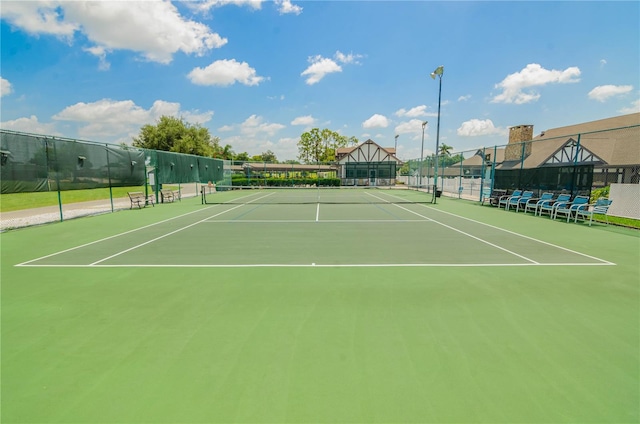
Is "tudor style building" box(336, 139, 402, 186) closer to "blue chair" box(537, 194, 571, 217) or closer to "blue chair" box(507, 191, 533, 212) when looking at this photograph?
"blue chair" box(507, 191, 533, 212)

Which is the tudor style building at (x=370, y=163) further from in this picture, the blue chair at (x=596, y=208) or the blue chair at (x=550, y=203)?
the blue chair at (x=596, y=208)

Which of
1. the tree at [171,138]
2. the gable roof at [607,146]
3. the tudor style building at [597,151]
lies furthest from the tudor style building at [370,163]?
the tree at [171,138]

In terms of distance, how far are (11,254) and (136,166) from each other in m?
10.8

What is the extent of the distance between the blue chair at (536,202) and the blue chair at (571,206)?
0.76m

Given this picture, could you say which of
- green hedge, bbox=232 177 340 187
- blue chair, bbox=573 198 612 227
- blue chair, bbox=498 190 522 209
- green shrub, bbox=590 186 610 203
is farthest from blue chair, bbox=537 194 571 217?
green hedge, bbox=232 177 340 187

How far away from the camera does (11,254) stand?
23.9 feet

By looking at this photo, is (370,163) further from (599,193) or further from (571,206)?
(571,206)

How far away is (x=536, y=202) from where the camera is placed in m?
14.6
